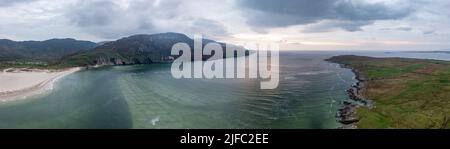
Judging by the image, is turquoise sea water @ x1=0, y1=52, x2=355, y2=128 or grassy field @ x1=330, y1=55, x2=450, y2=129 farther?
grassy field @ x1=330, y1=55, x2=450, y2=129

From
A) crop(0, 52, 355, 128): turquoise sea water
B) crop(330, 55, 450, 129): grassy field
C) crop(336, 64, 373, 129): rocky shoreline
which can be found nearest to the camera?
crop(0, 52, 355, 128): turquoise sea water

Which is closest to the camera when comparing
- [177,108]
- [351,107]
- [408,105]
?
[177,108]

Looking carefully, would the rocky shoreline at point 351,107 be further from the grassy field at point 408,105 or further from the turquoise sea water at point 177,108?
the turquoise sea water at point 177,108

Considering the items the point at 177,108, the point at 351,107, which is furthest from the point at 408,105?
the point at 177,108

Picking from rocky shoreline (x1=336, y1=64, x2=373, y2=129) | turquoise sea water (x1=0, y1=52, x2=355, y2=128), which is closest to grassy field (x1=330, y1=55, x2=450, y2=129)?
rocky shoreline (x1=336, y1=64, x2=373, y2=129)

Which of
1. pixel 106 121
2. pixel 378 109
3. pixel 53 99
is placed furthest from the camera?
pixel 53 99

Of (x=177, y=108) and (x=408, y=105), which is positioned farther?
(x=408, y=105)

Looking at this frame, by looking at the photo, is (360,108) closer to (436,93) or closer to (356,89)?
(436,93)

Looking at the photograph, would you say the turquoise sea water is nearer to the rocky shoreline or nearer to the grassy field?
the rocky shoreline

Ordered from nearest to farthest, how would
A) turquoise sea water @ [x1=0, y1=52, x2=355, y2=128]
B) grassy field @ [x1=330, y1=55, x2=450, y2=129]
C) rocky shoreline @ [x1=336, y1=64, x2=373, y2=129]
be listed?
turquoise sea water @ [x1=0, y1=52, x2=355, y2=128]
grassy field @ [x1=330, y1=55, x2=450, y2=129]
rocky shoreline @ [x1=336, y1=64, x2=373, y2=129]

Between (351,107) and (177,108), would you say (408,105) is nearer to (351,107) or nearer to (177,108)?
(351,107)
